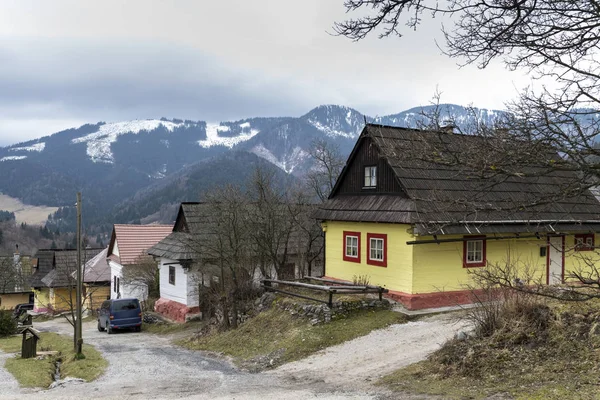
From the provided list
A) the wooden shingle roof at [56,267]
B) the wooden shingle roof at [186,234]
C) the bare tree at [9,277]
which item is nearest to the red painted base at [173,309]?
the wooden shingle roof at [186,234]

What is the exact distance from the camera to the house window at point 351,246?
20942 mm

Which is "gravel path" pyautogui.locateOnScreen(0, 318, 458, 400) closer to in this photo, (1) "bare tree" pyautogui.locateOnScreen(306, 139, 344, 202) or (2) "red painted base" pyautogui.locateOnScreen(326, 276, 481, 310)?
(2) "red painted base" pyautogui.locateOnScreen(326, 276, 481, 310)

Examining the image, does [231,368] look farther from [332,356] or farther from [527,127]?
[527,127]

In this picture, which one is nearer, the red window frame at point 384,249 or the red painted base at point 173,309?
the red window frame at point 384,249

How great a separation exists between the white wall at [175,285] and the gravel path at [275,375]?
1058 centimetres

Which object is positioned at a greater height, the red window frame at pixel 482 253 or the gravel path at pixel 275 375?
the red window frame at pixel 482 253

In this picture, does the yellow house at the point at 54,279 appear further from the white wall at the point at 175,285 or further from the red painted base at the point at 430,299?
the red painted base at the point at 430,299

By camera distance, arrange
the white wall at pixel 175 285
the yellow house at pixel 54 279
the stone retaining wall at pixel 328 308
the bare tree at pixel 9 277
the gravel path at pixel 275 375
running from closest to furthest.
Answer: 1. the gravel path at pixel 275 375
2. the stone retaining wall at pixel 328 308
3. the white wall at pixel 175 285
4. the yellow house at pixel 54 279
5. the bare tree at pixel 9 277

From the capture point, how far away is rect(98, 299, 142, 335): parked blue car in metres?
28.3

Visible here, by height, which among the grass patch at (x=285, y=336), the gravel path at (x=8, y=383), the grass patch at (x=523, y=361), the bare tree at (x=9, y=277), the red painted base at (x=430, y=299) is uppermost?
the grass patch at (x=523, y=361)

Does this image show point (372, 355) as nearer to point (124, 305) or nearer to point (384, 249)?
point (384, 249)

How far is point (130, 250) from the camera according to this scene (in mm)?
37531

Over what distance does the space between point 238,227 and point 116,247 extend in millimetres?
19841

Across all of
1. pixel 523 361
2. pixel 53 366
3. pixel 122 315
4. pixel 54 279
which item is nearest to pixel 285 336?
pixel 53 366
